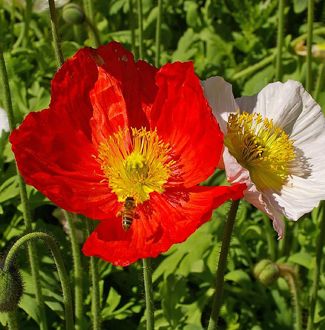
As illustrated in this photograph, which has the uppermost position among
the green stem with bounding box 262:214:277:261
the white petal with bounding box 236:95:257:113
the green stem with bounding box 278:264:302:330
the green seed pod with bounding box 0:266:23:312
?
the white petal with bounding box 236:95:257:113

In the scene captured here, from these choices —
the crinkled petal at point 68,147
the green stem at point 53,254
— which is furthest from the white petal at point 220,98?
the green stem at point 53,254

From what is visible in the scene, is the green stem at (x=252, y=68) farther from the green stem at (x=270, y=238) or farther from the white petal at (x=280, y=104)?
the white petal at (x=280, y=104)

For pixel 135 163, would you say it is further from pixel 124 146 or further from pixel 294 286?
pixel 294 286

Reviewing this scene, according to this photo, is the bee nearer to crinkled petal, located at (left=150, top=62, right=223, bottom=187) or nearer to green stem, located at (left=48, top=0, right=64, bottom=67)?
crinkled petal, located at (left=150, top=62, right=223, bottom=187)

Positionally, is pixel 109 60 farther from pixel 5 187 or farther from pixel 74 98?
pixel 5 187

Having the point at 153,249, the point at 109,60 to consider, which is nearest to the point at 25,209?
the point at 109,60

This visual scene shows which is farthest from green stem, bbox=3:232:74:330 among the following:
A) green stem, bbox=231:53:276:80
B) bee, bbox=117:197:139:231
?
green stem, bbox=231:53:276:80

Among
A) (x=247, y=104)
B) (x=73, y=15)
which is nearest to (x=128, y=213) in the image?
(x=247, y=104)

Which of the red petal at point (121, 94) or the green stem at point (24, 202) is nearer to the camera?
the red petal at point (121, 94)
